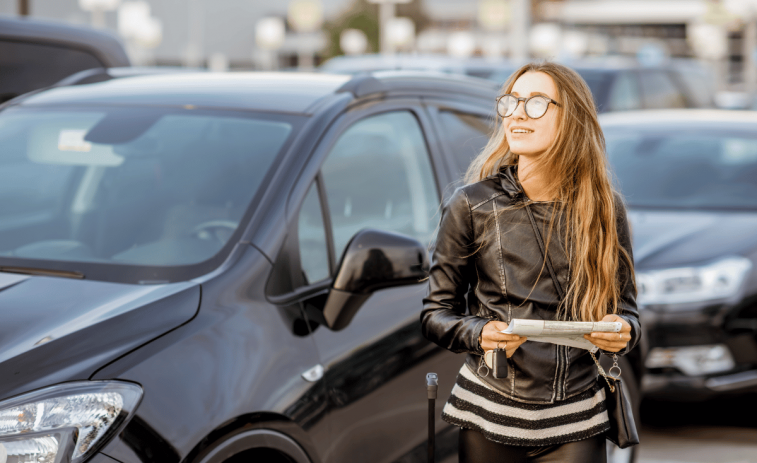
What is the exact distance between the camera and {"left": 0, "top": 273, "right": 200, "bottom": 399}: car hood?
2238 mm

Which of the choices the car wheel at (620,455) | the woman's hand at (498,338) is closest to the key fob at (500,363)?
the woman's hand at (498,338)

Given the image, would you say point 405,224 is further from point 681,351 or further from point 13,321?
point 681,351

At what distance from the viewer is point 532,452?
96.0 inches

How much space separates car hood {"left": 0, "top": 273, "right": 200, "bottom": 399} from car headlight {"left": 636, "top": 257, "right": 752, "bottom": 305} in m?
3.32

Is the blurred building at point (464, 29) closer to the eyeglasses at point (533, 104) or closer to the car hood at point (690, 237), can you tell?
the car hood at point (690, 237)

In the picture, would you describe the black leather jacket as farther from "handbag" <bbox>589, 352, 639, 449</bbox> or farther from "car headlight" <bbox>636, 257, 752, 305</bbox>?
"car headlight" <bbox>636, 257, 752, 305</bbox>

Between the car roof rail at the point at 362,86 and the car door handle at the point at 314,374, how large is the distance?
3.48 feet

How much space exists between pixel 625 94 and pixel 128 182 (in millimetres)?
9735

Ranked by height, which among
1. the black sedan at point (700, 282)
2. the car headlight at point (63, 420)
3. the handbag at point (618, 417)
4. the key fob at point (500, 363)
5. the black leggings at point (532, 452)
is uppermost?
the key fob at point (500, 363)

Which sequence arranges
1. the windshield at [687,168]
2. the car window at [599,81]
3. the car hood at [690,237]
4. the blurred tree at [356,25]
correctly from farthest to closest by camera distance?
the blurred tree at [356,25]
the car window at [599,81]
the windshield at [687,168]
the car hood at [690,237]

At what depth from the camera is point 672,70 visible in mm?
13633

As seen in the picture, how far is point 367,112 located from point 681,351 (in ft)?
8.77

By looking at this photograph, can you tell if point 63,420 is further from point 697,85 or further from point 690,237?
point 697,85

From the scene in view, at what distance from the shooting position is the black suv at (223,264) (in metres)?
2.29
